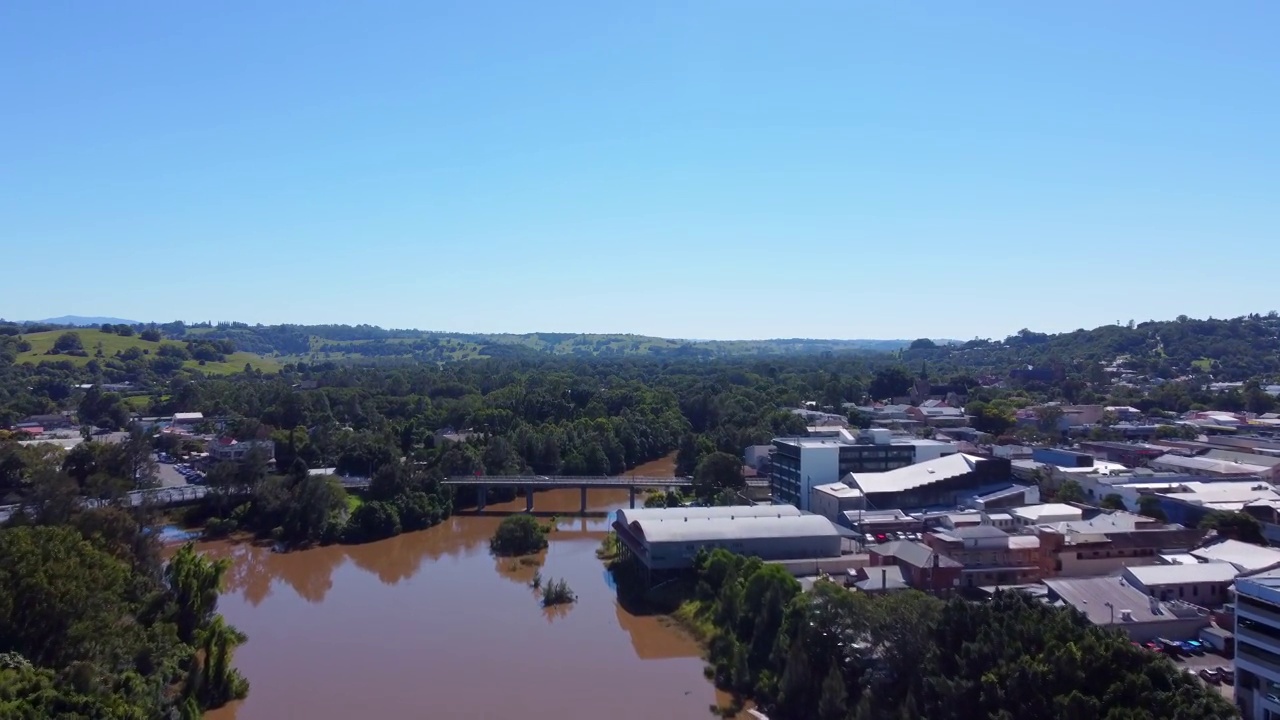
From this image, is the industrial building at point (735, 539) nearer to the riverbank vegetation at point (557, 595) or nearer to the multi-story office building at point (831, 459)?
the riverbank vegetation at point (557, 595)

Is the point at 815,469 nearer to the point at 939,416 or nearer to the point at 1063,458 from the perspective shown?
the point at 1063,458

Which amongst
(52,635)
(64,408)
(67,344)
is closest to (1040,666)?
(52,635)

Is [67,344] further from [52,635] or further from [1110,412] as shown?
[1110,412]

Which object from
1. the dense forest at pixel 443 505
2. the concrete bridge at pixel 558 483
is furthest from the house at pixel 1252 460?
the concrete bridge at pixel 558 483

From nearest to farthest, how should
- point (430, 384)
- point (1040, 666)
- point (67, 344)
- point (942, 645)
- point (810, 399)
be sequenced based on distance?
point (1040, 666) < point (942, 645) < point (810, 399) < point (430, 384) < point (67, 344)

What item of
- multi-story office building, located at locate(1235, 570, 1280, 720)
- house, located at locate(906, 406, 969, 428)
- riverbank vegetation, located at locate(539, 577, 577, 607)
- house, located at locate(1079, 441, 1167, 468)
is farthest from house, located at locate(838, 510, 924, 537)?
house, located at locate(906, 406, 969, 428)

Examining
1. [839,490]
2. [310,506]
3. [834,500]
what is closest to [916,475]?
[839,490]
